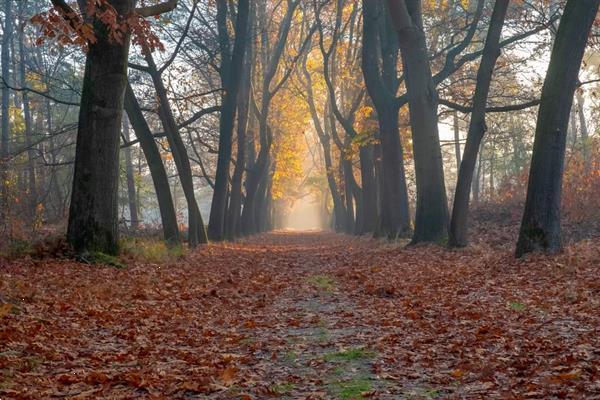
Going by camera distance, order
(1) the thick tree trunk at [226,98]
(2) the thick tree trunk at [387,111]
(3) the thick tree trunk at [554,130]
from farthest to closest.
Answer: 1. (1) the thick tree trunk at [226,98]
2. (2) the thick tree trunk at [387,111]
3. (3) the thick tree trunk at [554,130]

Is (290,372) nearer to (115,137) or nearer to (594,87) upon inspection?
(115,137)

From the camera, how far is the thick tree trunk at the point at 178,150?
18.0m

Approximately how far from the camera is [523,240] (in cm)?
1209

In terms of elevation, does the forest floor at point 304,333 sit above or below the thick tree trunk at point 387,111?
below

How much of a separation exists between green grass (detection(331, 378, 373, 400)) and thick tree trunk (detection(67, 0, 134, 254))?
26.3ft

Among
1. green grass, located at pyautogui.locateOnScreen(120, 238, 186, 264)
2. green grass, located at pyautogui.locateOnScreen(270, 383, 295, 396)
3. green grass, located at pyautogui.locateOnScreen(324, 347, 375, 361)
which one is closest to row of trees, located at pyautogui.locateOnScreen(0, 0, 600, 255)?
green grass, located at pyautogui.locateOnScreen(120, 238, 186, 264)

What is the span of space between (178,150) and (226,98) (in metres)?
4.12

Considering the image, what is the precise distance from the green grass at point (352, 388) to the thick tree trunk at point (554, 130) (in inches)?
310

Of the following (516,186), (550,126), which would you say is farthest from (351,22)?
(550,126)

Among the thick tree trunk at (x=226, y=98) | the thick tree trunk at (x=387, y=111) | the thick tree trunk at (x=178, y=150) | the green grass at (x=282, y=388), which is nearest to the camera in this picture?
the green grass at (x=282, y=388)

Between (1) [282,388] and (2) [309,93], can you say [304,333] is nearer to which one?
(1) [282,388]

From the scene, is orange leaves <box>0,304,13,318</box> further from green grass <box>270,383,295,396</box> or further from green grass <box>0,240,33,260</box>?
green grass <box>0,240,33,260</box>

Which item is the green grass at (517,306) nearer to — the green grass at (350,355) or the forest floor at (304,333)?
the forest floor at (304,333)

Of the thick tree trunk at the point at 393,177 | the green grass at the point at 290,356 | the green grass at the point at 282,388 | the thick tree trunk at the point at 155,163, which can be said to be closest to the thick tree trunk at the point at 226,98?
the thick tree trunk at the point at 393,177
